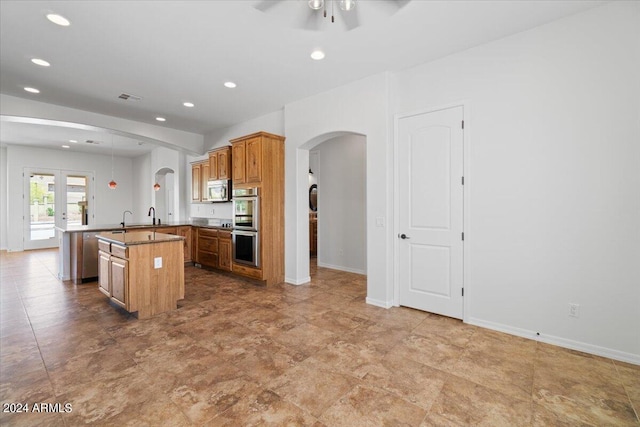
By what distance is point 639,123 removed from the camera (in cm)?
243

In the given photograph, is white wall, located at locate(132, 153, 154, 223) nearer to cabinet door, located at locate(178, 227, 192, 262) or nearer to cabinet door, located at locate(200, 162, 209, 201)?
cabinet door, located at locate(200, 162, 209, 201)

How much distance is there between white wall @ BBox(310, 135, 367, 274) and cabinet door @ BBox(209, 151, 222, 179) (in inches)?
87.3

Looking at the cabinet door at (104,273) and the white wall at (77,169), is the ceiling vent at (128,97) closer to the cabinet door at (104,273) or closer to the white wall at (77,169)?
the cabinet door at (104,273)

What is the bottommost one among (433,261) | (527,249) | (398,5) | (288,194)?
(433,261)

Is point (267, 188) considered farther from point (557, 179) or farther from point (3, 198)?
point (3, 198)

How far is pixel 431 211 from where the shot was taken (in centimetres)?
357

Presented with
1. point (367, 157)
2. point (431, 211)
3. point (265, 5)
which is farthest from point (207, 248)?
point (265, 5)

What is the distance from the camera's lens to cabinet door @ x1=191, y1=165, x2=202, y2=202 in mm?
7086

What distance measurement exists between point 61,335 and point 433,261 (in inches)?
167

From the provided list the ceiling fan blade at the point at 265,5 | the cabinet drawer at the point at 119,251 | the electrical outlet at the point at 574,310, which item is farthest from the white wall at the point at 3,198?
the electrical outlet at the point at 574,310

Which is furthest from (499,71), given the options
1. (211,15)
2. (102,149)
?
(102,149)

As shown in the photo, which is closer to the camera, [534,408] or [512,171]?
[534,408]

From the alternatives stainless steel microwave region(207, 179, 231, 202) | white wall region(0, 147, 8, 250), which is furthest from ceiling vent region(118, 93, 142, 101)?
white wall region(0, 147, 8, 250)

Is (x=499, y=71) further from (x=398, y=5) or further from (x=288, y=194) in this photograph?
(x=288, y=194)
